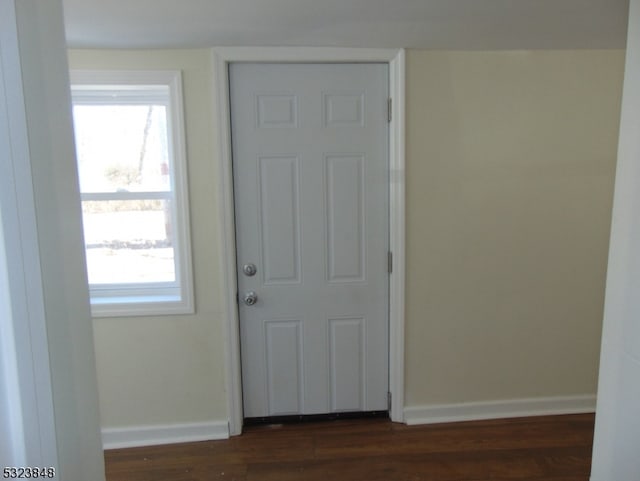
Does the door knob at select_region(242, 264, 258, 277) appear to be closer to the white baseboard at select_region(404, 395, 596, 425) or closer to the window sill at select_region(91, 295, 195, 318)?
the window sill at select_region(91, 295, 195, 318)

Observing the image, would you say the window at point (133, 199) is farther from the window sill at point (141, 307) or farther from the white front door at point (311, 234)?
the white front door at point (311, 234)

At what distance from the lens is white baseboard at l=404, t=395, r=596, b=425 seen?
7.82 ft

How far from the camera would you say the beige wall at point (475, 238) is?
Result: 218 cm

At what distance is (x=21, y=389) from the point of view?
1.77 feet

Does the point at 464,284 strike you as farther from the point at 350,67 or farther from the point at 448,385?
the point at 350,67

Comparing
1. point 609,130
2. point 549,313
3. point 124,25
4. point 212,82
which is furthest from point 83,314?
point 609,130

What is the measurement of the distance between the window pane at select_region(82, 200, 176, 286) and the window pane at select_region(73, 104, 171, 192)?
112mm

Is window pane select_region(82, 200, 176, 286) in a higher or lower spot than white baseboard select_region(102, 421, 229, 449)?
higher

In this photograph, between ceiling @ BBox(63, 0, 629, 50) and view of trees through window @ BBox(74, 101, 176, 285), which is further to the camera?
view of trees through window @ BBox(74, 101, 176, 285)

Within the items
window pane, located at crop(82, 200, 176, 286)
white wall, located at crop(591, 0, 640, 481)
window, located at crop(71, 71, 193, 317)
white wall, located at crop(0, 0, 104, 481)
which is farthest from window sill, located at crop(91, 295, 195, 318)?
white wall, located at crop(591, 0, 640, 481)

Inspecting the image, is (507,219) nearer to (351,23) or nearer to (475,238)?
(475,238)

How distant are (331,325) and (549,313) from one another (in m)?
1.29

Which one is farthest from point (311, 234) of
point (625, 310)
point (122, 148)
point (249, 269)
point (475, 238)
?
point (625, 310)

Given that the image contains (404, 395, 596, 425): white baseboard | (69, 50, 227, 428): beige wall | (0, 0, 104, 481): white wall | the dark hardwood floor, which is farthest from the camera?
(404, 395, 596, 425): white baseboard
